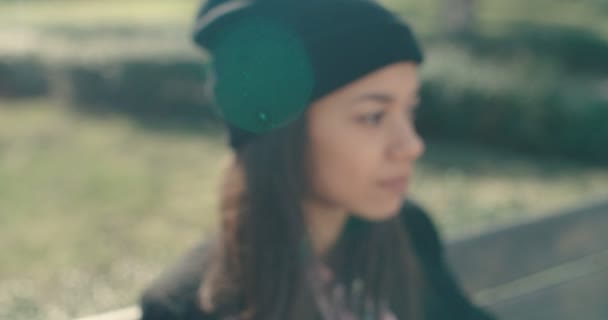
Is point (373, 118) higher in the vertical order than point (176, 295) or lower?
higher

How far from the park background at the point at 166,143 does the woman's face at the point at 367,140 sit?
1.43 m

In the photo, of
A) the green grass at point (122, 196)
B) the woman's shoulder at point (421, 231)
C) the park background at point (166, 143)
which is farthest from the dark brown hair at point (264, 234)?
the green grass at point (122, 196)

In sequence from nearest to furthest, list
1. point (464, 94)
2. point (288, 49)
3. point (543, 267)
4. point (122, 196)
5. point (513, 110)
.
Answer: point (288, 49), point (543, 267), point (122, 196), point (513, 110), point (464, 94)

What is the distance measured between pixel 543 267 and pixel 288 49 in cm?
215

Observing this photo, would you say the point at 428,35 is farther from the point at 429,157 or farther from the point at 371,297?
the point at 371,297

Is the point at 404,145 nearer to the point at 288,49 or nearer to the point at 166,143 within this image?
the point at 288,49

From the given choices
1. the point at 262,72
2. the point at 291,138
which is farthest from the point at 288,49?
the point at 291,138

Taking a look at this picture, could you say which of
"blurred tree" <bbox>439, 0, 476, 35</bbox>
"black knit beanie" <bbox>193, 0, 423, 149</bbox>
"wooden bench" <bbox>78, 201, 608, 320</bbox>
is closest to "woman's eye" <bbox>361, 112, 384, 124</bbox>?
"black knit beanie" <bbox>193, 0, 423, 149</bbox>

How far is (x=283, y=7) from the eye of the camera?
5.51 feet

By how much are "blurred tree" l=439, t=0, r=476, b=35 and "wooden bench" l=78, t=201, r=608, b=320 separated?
23.4 feet

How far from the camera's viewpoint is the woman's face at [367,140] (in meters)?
A: 1.76

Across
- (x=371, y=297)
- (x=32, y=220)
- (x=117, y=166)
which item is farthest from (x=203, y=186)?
(x=371, y=297)

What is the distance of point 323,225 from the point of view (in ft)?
6.51

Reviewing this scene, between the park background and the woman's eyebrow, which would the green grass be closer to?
the park background
